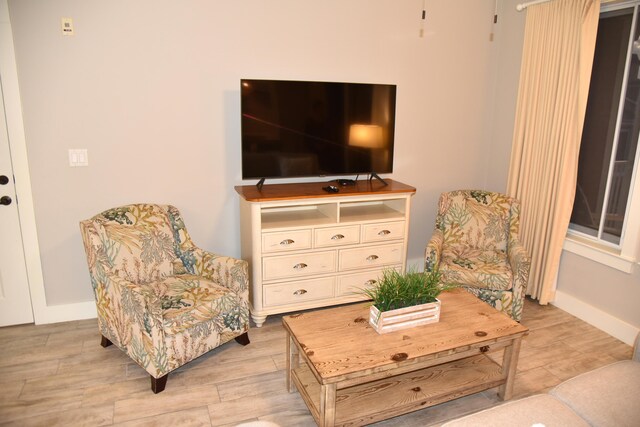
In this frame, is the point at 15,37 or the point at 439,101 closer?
the point at 15,37

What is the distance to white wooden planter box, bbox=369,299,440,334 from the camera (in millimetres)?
2236

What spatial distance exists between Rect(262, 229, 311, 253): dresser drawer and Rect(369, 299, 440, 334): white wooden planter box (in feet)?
3.21

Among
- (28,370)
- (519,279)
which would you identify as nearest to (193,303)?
(28,370)

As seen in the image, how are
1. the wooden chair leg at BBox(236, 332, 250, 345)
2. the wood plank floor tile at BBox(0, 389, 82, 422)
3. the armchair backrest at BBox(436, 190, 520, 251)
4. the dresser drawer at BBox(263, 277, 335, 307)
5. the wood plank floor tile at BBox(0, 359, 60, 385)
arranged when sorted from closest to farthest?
1. the wood plank floor tile at BBox(0, 389, 82, 422)
2. the wood plank floor tile at BBox(0, 359, 60, 385)
3. the wooden chair leg at BBox(236, 332, 250, 345)
4. the dresser drawer at BBox(263, 277, 335, 307)
5. the armchair backrest at BBox(436, 190, 520, 251)

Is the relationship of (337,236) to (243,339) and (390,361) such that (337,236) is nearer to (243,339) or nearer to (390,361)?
(243,339)

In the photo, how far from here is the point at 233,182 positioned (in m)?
3.46

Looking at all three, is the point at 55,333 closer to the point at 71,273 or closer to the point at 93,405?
the point at 71,273

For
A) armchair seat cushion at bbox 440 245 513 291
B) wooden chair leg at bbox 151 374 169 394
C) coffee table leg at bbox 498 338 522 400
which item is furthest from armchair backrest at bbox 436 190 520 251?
wooden chair leg at bbox 151 374 169 394

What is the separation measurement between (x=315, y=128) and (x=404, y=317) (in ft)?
5.27

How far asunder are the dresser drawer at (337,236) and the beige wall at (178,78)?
0.74m

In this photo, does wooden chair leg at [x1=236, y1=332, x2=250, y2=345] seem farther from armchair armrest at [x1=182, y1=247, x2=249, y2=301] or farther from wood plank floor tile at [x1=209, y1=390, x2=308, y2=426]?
wood plank floor tile at [x1=209, y1=390, x2=308, y2=426]

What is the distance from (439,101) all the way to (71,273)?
3207 millimetres

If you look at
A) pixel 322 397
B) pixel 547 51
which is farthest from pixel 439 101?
pixel 322 397

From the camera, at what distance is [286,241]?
3152 millimetres
